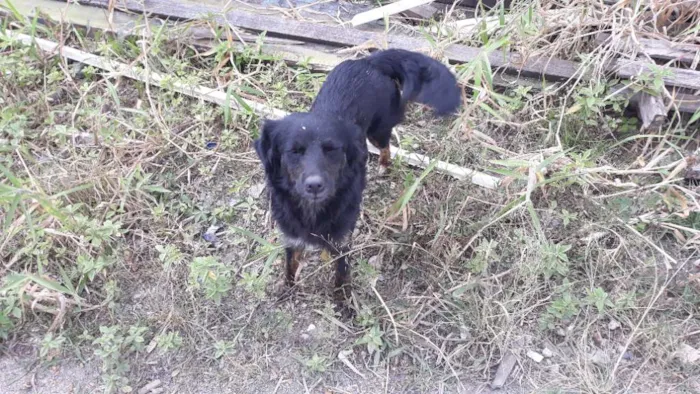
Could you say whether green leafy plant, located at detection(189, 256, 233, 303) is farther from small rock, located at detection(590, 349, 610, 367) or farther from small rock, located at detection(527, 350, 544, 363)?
small rock, located at detection(590, 349, 610, 367)

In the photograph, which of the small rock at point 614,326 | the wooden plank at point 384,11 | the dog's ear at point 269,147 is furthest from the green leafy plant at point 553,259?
the wooden plank at point 384,11

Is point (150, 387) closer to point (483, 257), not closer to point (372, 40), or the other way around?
point (483, 257)

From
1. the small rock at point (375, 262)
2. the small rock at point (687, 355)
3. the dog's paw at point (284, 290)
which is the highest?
the small rock at point (375, 262)

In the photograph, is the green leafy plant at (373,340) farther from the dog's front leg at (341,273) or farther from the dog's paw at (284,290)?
the dog's paw at (284,290)

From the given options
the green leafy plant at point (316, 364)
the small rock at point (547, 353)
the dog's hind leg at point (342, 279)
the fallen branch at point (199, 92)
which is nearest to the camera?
the green leafy plant at point (316, 364)

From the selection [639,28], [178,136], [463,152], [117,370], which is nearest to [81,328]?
[117,370]

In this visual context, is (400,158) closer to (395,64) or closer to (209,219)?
(395,64)

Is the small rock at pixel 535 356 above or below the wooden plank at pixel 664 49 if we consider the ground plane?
below

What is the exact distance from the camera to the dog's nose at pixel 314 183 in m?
2.38

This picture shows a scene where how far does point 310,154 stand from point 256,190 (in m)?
1.18

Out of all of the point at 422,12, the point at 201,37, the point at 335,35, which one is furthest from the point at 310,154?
the point at 422,12

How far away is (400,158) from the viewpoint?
140 inches

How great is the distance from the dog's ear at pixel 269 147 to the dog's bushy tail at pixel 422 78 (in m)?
0.76

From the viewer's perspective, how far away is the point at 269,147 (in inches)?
105
